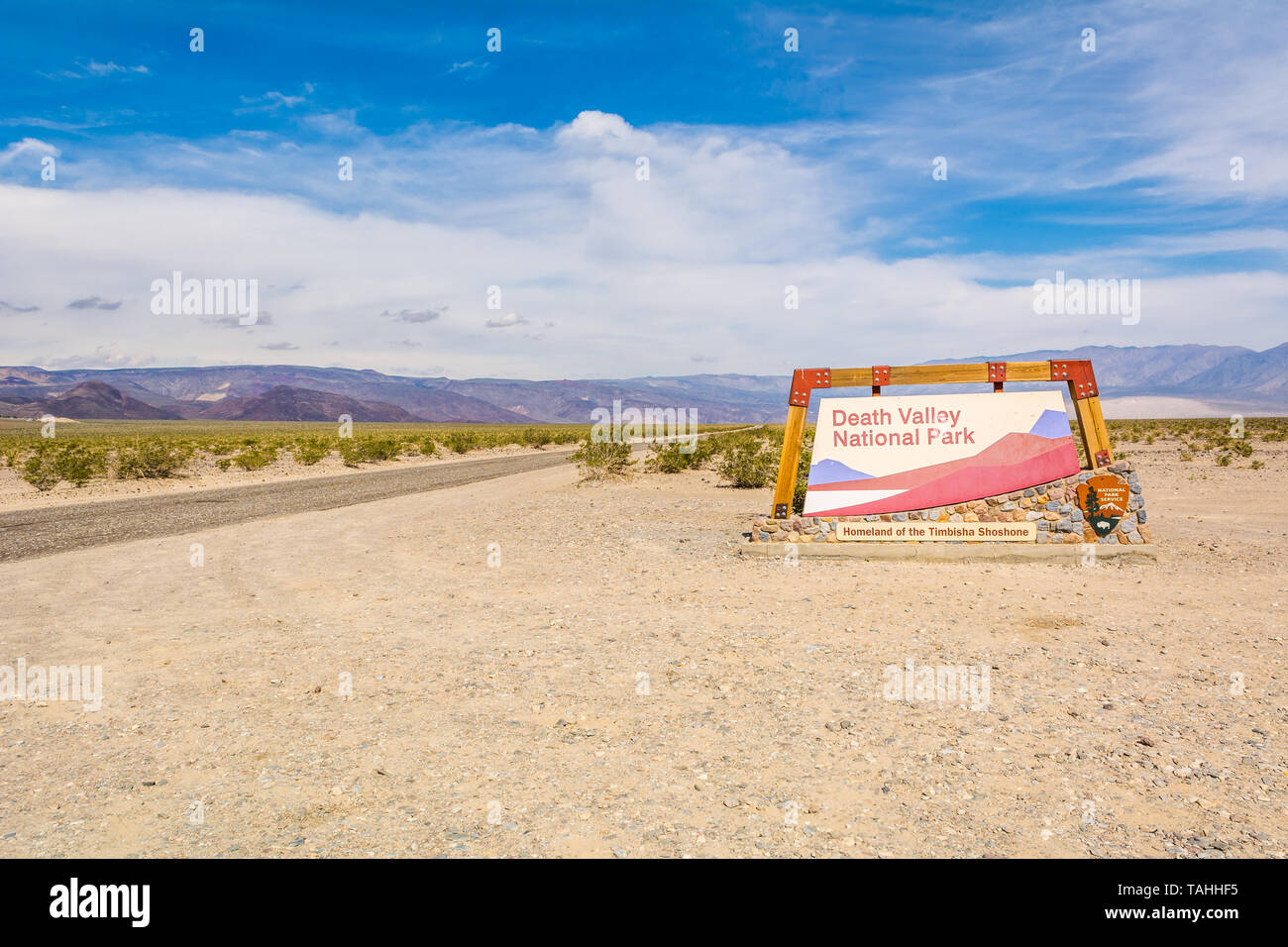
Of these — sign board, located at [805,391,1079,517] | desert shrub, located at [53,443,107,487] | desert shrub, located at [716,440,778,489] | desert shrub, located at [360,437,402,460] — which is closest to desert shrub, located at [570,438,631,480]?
desert shrub, located at [716,440,778,489]

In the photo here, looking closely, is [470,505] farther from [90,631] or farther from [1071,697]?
[1071,697]

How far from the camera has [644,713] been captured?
573 centimetres

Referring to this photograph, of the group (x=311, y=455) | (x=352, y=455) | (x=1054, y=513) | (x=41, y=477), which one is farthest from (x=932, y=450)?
(x=311, y=455)

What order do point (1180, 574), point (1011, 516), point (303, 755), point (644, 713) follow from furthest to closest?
point (1011, 516) < point (1180, 574) < point (644, 713) < point (303, 755)

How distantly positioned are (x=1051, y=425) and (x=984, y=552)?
227 centimetres

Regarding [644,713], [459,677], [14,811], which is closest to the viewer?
[14,811]

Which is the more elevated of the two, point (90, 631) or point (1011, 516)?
point (1011, 516)

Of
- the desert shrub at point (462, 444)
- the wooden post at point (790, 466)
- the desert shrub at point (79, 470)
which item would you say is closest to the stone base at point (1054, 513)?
the wooden post at point (790, 466)

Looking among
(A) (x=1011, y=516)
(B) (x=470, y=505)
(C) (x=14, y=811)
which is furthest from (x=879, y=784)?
(B) (x=470, y=505)

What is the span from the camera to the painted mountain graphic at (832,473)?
11672 millimetres
